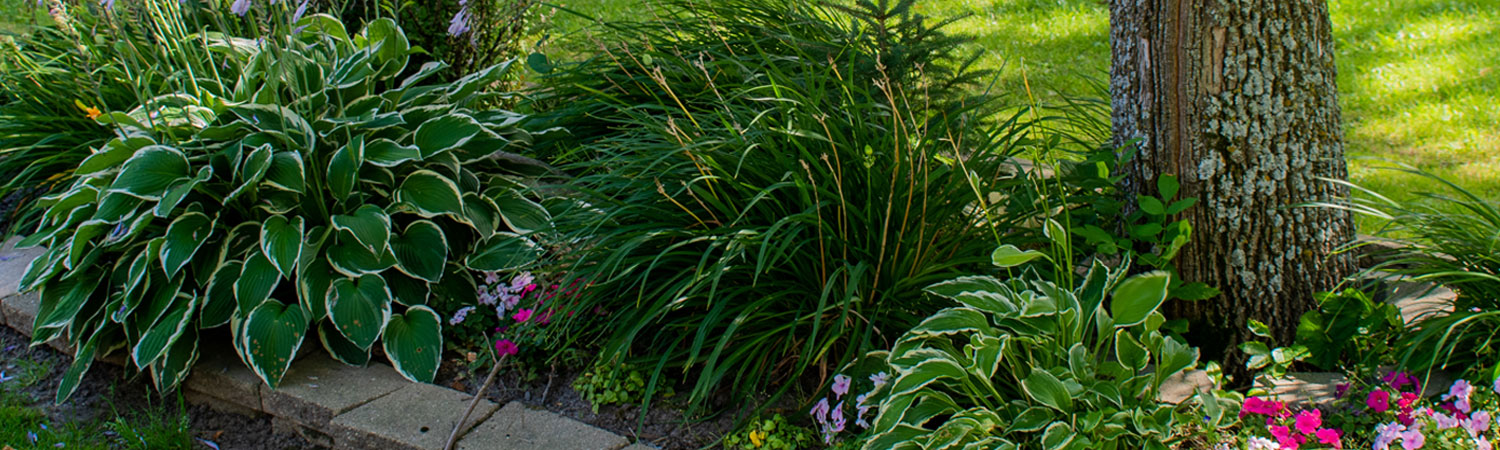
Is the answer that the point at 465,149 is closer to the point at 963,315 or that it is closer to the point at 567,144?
the point at 567,144

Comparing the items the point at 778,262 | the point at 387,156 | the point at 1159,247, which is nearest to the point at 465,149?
the point at 387,156

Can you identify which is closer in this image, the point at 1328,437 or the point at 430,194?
the point at 1328,437

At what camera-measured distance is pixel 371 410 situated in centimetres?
267

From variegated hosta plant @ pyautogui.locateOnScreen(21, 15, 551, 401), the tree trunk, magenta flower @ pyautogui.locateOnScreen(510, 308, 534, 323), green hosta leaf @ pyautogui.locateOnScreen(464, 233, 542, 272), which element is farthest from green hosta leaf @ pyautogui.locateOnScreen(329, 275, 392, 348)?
the tree trunk

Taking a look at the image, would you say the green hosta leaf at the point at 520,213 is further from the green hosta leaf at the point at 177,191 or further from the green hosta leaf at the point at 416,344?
the green hosta leaf at the point at 177,191

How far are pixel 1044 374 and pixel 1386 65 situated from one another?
4.75m

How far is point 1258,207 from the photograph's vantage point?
2434 millimetres

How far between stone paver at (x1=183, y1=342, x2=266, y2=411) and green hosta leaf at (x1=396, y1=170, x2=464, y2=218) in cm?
62

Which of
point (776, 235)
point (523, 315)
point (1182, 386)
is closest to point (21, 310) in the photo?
point (523, 315)

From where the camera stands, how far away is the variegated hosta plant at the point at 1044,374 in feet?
6.66

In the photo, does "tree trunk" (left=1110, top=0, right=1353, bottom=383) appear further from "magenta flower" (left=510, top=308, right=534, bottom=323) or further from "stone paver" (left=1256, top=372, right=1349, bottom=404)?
"magenta flower" (left=510, top=308, right=534, bottom=323)

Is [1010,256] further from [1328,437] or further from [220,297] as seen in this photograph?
[220,297]

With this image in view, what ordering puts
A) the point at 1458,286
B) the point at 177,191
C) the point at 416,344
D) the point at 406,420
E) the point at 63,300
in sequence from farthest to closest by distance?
the point at 63,300 < the point at 416,344 < the point at 177,191 < the point at 406,420 < the point at 1458,286

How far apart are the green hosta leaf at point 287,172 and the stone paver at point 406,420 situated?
2.00ft
